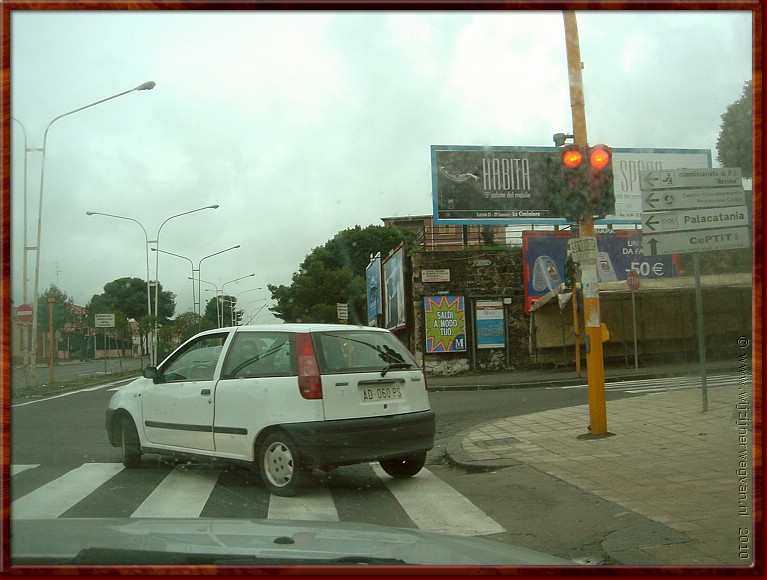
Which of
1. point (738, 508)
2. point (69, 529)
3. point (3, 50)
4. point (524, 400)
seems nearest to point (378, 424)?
point (738, 508)

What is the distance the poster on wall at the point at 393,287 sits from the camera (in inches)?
382

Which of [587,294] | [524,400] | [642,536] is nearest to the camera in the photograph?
[642,536]

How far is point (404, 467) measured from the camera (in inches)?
271

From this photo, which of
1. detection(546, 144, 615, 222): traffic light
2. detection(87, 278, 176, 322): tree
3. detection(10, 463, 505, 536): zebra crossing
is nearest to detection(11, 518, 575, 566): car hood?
detection(10, 463, 505, 536): zebra crossing

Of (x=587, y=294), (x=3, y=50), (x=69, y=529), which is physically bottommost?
(x=69, y=529)

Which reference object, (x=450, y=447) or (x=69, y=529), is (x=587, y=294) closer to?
(x=450, y=447)

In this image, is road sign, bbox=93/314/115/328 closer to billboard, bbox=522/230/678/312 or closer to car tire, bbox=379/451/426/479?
car tire, bbox=379/451/426/479

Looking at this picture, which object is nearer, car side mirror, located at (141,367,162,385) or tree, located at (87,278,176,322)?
tree, located at (87,278,176,322)

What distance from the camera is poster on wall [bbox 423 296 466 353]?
18.9 m

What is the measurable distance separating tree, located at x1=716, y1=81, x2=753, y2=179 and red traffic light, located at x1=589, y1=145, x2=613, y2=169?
9.90 feet

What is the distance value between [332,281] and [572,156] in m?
3.42

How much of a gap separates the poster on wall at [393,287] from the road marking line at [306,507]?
387cm

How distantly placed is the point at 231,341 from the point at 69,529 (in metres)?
3.28

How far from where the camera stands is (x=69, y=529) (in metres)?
3.16
